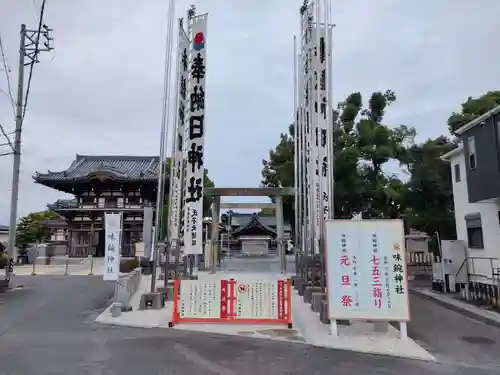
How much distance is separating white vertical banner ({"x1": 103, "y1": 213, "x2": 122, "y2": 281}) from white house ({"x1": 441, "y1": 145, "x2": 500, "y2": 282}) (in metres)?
11.3

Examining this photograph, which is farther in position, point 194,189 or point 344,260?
point 194,189

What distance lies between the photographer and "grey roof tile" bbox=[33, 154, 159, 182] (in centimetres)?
3122

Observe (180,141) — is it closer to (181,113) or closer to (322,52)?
(181,113)

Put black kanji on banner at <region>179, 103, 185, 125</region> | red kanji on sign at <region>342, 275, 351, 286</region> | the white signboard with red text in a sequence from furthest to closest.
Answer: black kanji on banner at <region>179, 103, 185, 125</region> → red kanji on sign at <region>342, 275, 351, 286</region> → the white signboard with red text

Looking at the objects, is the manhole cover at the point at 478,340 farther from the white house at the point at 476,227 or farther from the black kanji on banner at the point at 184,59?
the black kanji on banner at the point at 184,59

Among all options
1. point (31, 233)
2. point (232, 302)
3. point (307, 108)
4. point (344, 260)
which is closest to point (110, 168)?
point (31, 233)

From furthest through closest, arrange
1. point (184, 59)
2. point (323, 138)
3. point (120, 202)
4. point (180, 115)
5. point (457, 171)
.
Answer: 1. point (120, 202)
2. point (457, 171)
3. point (184, 59)
4. point (180, 115)
5. point (323, 138)

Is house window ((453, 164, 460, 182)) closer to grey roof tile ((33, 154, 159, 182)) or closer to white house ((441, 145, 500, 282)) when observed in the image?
white house ((441, 145, 500, 282))

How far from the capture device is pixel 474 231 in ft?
48.2

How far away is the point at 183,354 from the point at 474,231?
12.7m

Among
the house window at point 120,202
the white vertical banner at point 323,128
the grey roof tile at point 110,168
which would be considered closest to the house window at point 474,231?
the white vertical banner at point 323,128

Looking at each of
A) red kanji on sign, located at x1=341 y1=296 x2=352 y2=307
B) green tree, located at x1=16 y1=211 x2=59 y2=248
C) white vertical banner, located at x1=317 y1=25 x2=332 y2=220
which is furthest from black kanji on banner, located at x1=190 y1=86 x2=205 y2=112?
green tree, located at x1=16 y1=211 x2=59 y2=248

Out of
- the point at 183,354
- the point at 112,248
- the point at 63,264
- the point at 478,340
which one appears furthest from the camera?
the point at 63,264

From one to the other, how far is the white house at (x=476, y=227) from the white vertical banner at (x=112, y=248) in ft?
37.2
